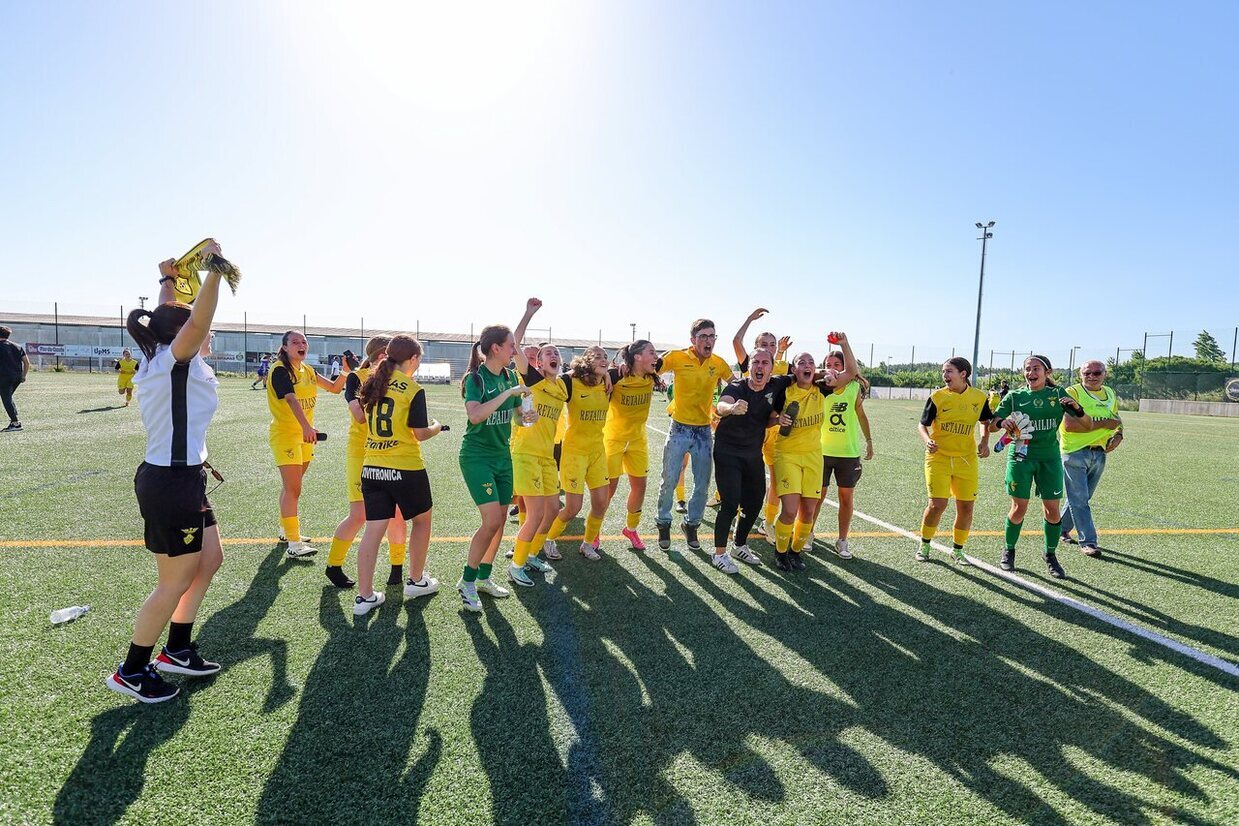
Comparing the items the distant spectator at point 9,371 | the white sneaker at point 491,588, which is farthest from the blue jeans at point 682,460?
the distant spectator at point 9,371

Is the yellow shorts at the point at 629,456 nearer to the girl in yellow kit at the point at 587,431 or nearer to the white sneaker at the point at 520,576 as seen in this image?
the girl in yellow kit at the point at 587,431

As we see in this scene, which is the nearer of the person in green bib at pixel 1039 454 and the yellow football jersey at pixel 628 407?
the person in green bib at pixel 1039 454

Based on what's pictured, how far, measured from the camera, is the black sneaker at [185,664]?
333cm

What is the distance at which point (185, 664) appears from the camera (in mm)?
3365

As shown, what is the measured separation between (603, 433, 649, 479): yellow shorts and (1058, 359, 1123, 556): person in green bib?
4.37 m

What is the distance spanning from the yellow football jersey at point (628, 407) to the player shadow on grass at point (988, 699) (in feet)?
6.06

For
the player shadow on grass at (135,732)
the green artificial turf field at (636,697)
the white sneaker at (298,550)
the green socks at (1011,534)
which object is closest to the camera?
the player shadow on grass at (135,732)

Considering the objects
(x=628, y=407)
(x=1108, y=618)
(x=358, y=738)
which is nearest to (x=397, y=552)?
(x=358, y=738)

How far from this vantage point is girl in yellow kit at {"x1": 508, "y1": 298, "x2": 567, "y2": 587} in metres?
4.94

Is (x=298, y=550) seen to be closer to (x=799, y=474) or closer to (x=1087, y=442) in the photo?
(x=799, y=474)

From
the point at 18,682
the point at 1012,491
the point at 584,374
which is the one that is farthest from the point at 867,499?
the point at 18,682

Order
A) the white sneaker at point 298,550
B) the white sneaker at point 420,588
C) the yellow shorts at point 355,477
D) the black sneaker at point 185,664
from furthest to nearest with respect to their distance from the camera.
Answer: the white sneaker at point 298,550 < the yellow shorts at point 355,477 < the white sneaker at point 420,588 < the black sneaker at point 185,664

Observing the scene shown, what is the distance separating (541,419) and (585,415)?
0.60 m

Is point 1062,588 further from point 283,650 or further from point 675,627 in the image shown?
point 283,650
